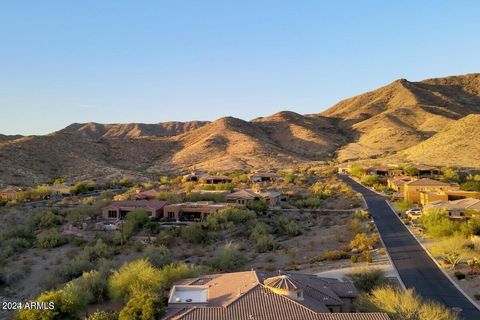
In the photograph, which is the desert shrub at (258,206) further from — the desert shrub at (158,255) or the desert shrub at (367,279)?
the desert shrub at (367,279)

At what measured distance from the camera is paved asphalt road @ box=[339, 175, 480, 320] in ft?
76.5

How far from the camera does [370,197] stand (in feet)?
186

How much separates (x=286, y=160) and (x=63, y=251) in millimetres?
70132

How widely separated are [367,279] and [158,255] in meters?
13.8

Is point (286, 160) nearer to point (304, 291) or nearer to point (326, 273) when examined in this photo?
point (326, 273)

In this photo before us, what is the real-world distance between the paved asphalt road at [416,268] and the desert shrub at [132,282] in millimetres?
12562

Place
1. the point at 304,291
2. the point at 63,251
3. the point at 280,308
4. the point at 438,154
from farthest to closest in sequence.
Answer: the point at 438,154
the point at 63,251
the point at 304,291
the point at 280,308

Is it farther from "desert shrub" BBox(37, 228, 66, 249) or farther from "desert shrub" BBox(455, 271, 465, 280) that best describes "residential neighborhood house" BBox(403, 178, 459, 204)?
"desert shrub" BBox(37, 228, 66, 249)

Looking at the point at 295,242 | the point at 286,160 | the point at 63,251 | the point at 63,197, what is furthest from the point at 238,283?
the point at 286,160

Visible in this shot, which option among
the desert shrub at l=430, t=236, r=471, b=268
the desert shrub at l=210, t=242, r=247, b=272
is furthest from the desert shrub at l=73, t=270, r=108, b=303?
the desert shrub at l=430, t=236, r=471, b=268

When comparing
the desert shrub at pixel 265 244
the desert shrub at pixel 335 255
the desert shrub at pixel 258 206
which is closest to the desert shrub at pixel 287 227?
the desert shrub at pixel 265 244

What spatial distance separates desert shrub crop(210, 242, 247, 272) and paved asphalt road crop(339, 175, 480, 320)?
934cm

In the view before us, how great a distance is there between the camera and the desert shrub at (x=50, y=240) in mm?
38656

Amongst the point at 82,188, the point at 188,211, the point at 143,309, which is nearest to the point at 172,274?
the point at 143,309
